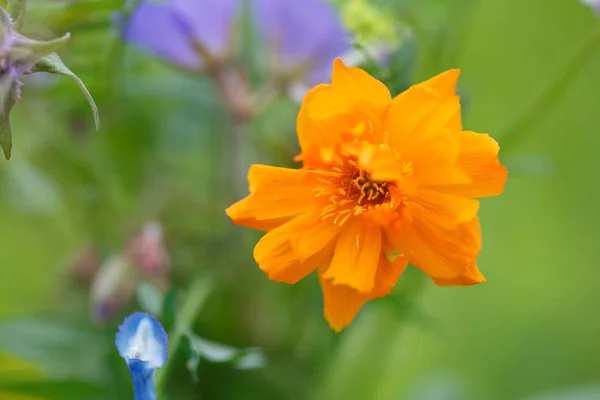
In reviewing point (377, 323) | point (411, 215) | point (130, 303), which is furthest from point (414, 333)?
point (411, 215)

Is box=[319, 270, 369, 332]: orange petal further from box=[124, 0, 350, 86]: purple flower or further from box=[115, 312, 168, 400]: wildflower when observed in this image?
box=[124, 0, 350, 86]: purple flower

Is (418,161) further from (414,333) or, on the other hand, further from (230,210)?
(414,333)

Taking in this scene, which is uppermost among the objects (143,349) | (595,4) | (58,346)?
(595,4)

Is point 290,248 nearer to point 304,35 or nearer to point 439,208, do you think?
point 439,208

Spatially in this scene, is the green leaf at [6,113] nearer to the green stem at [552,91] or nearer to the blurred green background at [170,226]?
the blurred green background at [170,226]

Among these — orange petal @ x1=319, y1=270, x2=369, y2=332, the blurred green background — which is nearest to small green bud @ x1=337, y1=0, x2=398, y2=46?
the blurred green background

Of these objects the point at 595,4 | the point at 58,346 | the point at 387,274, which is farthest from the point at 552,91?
the point at 58,346

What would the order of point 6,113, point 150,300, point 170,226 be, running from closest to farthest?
point 6,113 < point 150,300 < point 170,226
